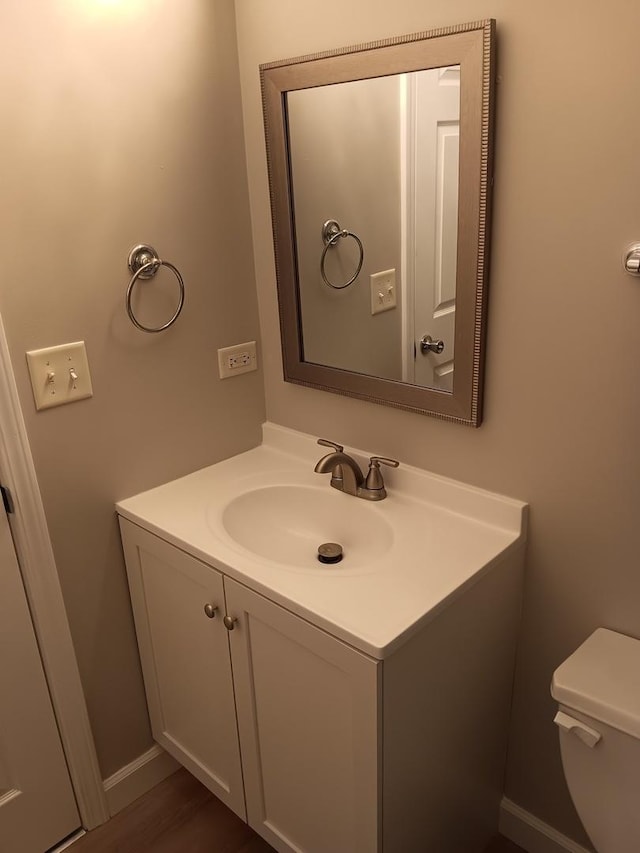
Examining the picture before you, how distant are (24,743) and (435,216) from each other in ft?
4.85

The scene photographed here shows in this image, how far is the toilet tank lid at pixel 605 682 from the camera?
3.77ft

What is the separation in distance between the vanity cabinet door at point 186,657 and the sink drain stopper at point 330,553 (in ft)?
0.84

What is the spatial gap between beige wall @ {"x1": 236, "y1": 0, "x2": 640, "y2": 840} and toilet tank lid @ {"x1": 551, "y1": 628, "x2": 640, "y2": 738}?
0.20ft

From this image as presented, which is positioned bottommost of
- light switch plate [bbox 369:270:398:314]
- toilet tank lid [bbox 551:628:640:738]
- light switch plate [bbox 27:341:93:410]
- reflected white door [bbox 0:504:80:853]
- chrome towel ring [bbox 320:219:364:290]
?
reflected white door [bbox 0:504:80:853]

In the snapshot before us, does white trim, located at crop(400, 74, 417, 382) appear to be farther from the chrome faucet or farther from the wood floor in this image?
the wood floor

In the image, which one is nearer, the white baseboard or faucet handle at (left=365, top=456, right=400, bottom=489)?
faucet handle at (left=365, top=456, right=400, bottom=489)

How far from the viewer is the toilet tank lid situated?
115cm

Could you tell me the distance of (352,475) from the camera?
158 centimetres

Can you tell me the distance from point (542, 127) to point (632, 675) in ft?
3.20

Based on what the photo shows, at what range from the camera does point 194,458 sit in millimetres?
1740

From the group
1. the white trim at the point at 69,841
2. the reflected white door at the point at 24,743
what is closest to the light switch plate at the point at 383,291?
the reflected white door at the point at 24,743

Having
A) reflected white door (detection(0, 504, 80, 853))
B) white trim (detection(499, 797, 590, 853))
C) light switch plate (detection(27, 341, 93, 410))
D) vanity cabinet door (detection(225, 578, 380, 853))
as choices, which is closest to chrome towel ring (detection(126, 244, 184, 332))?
light switch plate (detection(27, 341, 93, 410))

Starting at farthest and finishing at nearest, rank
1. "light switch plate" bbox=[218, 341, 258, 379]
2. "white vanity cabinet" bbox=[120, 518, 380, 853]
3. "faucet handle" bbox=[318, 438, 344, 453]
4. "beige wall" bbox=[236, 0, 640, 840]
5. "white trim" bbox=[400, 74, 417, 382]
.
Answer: "light switch plate" bbox=[218, 341, 258, 379] < "faucet handle" bbox=[318, 438, 344, 453] < "white trim" bbox=[400, 74, 417, 382] < "white vanity cabinet" bbox=[120, 518, 380, 853] < "beige wall" bbox=[236, 0, 640, 840]

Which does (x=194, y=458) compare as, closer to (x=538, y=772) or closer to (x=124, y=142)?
(x=124, y=142)
